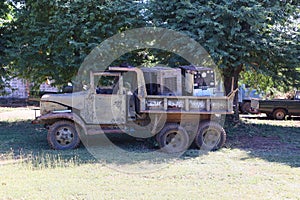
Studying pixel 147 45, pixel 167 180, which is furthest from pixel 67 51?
pixel 167 180

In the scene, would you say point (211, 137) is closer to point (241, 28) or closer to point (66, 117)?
point (241, 28)

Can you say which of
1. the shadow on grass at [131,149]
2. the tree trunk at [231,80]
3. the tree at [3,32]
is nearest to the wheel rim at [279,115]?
the shadow on grass at [131,149]

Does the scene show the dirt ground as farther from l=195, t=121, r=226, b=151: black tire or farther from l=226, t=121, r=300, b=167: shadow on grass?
l=226, t=121, r=300, b=167: shadow on grass

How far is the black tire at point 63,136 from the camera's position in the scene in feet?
29.2

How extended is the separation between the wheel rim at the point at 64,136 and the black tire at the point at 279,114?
42.1ft

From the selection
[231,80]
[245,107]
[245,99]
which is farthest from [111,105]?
[245,99]

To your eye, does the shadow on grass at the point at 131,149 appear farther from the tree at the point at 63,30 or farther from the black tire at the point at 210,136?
Result: the tree at the point at 63,30

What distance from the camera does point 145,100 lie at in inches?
349

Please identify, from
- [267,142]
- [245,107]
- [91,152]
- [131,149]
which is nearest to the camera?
Result: [91,152]

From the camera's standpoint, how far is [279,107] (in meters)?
18.3

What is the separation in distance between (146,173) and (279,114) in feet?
44.9

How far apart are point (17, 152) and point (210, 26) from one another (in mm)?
6549

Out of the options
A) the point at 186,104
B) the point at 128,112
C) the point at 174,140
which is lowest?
Result: the point at 174,140

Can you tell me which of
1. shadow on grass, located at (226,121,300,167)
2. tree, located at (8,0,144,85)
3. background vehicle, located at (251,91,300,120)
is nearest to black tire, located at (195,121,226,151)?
shadow on grass, located at (226,121,300,167)
